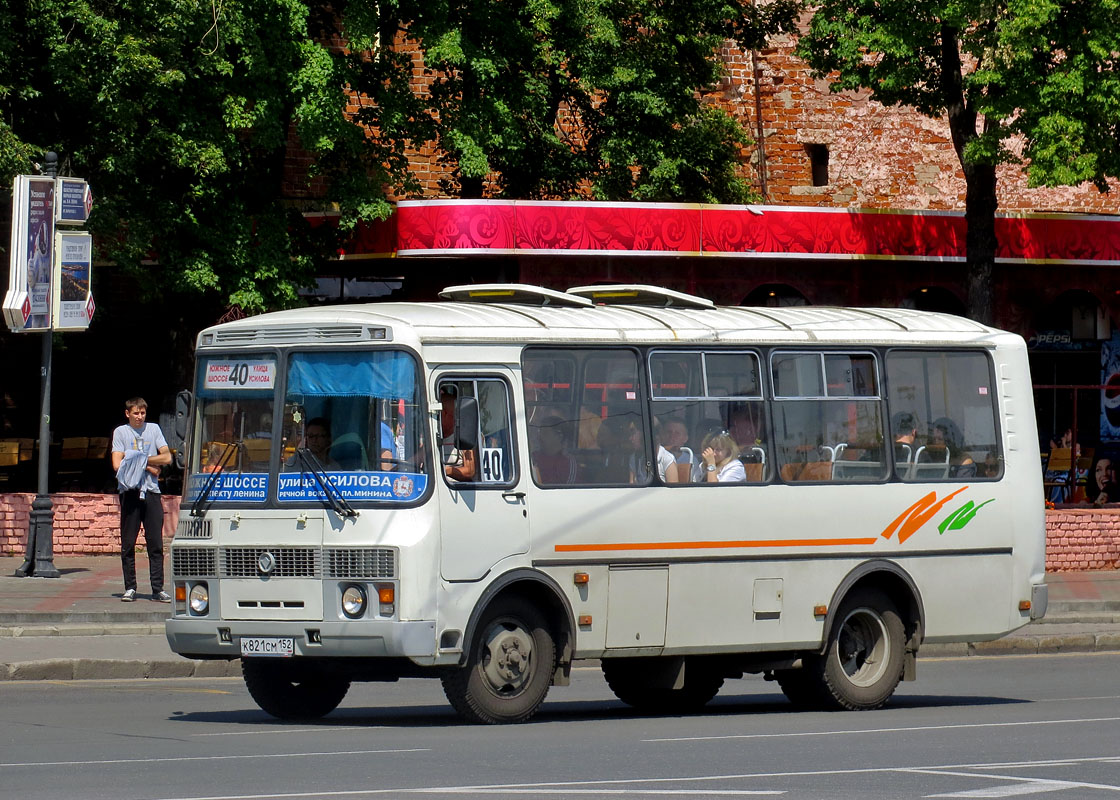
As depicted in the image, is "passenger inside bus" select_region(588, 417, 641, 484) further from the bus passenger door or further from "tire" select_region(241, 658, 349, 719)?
"tire" select_region(241, 658, 349, 719)

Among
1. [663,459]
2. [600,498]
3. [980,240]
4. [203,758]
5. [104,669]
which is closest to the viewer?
[203,758]

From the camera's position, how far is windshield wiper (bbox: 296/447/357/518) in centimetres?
1196

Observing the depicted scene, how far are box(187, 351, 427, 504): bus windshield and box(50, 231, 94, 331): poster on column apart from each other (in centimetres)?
1003

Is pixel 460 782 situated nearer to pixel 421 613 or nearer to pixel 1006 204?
pixel 421 613

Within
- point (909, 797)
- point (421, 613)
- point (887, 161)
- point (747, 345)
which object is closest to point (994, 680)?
point (747, 345)

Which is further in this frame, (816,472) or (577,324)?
(816,472)

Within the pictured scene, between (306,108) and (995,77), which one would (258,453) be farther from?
(995,77)

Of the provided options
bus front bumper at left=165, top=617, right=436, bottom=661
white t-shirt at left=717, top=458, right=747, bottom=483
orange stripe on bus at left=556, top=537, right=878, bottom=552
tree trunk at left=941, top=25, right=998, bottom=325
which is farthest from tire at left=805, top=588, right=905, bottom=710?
tree trunk at left=941, top=25, right=998, bottom=325

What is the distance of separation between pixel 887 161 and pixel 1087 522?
14.1 meters

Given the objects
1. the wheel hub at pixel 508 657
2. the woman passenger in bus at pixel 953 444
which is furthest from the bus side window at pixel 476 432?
the woman passenger in bus at pixel 953 444

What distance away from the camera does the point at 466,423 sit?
12344 mm

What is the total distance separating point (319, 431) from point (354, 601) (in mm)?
1067

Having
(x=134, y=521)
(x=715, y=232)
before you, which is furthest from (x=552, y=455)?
(x=715, y=232)

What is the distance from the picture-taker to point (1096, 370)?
35250mm
